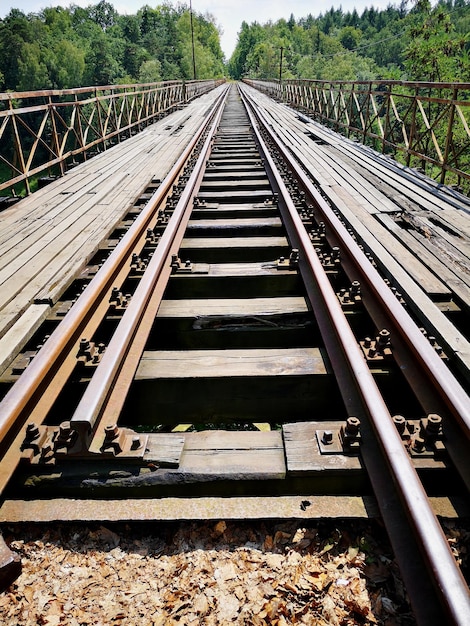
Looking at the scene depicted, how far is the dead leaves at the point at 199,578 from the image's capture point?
1.40 metres

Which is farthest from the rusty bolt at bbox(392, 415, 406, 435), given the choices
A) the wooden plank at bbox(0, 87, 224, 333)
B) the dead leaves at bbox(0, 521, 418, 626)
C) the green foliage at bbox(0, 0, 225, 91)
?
the green foliage at bbox(0, 0, 225, 91)

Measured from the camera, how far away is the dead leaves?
55.0 inches

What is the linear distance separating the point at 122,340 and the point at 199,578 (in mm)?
1288

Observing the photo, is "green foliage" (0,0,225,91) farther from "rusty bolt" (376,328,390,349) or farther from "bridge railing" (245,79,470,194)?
"rusty bolt" (376,328,390,349)

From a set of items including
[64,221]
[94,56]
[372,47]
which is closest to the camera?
[64,221]

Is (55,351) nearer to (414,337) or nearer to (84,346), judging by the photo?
(84,346)

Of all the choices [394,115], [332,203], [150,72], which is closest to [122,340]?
[332,203]

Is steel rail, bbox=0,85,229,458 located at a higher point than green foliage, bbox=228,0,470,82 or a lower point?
lower

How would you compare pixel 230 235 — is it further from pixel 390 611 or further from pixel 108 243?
pixel 390 611

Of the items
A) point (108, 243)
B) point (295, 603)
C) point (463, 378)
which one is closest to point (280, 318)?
point (463, 378)

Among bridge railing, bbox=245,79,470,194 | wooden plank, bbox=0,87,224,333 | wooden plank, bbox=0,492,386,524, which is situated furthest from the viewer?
bridge railing, bbox=245,79,470,194

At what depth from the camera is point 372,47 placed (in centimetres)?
14375

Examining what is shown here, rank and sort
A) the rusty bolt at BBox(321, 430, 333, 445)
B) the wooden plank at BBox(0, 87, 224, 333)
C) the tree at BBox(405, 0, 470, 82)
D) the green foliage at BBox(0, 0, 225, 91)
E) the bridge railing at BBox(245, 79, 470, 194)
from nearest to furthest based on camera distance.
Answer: the rusty bolt at BBox(321, 430, 333, 445), the wooden plank at BBox(0, 87, 224, 333), the bridge railing at BBox(245, 79, 470, 194), the tree at BBox(405, 0, 470, 82), the green foliage at BBox(0, 0, 225, 91)

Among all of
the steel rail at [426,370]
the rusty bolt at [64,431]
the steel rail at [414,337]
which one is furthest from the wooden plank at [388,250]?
the rusty bolt at [64,431]
